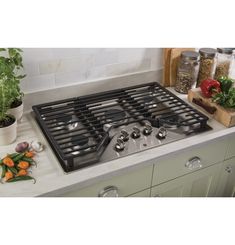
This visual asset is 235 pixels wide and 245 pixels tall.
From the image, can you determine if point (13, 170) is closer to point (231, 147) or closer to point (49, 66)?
point (49, 66)

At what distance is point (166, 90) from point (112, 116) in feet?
1.21

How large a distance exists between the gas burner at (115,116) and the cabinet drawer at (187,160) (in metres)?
0.25

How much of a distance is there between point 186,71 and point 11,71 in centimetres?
88

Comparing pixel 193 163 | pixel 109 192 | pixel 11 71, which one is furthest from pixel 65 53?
pixel 193 163

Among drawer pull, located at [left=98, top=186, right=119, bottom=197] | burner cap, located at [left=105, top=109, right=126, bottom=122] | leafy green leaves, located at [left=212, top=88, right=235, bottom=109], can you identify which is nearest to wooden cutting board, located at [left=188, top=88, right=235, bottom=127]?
leafy green leaves, located at [left=212, top=88, right=235, bottom=109]

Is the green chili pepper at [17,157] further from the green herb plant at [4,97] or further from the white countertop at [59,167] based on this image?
the green herb plant at [4,97]

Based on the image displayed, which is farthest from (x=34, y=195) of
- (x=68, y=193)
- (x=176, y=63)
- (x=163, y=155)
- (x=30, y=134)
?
(x=176, y=63)

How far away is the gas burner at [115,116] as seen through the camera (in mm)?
1429

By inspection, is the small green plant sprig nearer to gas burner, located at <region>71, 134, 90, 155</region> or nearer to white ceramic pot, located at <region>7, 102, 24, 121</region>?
white ceramic pot, located at <region>7, 102, 24, 121</region>

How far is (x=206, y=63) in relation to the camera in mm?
1729

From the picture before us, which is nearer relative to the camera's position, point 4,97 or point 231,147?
point 4,97

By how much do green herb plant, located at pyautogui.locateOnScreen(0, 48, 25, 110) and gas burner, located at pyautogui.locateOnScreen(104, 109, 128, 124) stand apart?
14.9 inches

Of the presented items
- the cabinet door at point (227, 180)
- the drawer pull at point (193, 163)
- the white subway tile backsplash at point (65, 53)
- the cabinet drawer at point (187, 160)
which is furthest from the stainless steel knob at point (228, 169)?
the white subway tile backsplash at point (65, 53)
